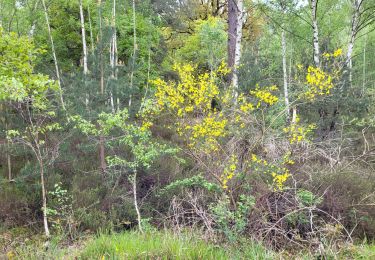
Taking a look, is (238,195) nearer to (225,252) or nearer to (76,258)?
(225,252)

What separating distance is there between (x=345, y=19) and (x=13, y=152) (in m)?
→ 14.5

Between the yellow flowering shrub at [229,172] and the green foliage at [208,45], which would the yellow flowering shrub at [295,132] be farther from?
the green foliage at [208,45]

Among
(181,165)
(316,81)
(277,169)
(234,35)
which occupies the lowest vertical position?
(181,165)

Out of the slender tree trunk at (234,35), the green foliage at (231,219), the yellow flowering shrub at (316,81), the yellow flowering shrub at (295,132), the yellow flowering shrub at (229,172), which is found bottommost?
the green foliage at (231,219)

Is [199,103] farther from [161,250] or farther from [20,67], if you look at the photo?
[20,67]

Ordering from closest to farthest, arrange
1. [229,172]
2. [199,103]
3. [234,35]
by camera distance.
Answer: [229,172] < [199,103] < [234,35]

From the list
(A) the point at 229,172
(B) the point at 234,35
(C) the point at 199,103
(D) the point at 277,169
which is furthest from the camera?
(B) the point at 234,35

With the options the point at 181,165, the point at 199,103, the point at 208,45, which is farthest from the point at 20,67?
the point at 208,45

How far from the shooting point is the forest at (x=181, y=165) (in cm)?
374

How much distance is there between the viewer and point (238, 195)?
5.09 m

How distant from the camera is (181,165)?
759 cm

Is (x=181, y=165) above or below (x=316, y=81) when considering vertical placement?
below

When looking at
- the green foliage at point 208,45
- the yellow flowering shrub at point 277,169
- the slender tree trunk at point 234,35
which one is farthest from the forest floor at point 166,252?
the green foliage at point 208,45

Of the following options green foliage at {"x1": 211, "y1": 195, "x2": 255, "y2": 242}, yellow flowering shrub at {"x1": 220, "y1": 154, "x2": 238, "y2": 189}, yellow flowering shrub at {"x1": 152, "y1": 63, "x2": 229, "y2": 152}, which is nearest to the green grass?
green foliage at {"x1": 211, "y1": 195, "x2": 255, "y2": 242}
